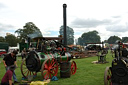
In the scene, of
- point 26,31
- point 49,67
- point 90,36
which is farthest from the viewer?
point 90,36

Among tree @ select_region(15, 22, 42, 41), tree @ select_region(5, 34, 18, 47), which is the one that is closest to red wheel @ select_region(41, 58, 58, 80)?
tree @ select_region(15, 22, 42, 41)

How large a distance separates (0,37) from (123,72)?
53647 millimetres

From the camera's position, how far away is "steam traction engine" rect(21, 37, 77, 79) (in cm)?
690

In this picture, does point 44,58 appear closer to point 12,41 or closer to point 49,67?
point 49,67

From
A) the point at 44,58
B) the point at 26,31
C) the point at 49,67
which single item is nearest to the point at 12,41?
the point at 26,31

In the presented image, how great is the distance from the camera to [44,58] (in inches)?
285

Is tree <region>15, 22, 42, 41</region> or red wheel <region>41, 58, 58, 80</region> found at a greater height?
tree <region>15, 22, 42, 41</region>

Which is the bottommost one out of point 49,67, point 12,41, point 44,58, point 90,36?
point 49,67

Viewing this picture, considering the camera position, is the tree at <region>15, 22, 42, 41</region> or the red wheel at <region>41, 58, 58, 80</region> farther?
the tree at <region>15, 22, 42, 41</region>

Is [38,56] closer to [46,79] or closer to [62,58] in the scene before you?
[46,79]

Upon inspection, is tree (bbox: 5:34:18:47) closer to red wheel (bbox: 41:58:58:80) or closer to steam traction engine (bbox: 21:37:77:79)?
steam traction engine (bbox: 21:37:77:79)

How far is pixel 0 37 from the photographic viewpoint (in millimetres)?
53031

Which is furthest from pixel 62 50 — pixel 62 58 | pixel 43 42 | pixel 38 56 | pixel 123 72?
pixel 123 72

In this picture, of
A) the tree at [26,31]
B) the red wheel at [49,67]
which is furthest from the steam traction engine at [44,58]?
the tree at [26,31]
